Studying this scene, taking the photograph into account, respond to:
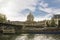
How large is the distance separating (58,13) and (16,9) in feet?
3.63

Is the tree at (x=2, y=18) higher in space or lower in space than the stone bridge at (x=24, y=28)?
higher

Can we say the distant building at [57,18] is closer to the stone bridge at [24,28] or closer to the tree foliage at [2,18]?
the stone bridge at [24,28]

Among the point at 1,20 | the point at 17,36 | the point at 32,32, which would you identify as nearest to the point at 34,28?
the point at 32,32

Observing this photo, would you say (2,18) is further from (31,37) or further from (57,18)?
(57,18)

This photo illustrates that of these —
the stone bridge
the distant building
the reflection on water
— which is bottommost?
the reflection on water

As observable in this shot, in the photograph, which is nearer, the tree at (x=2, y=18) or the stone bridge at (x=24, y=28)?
the tree at (x=2, y=18)

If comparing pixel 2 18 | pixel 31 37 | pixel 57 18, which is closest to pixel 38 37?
pixel 31 37

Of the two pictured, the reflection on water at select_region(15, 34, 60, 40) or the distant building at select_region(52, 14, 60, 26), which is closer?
the distant building at select_region(52, 14, 60, 26)

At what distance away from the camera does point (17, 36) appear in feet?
14.1

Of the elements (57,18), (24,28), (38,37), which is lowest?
(38,37)

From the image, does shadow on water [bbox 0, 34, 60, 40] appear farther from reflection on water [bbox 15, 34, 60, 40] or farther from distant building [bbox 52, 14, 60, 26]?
distant building [bbox 52, 14, 60, 26]

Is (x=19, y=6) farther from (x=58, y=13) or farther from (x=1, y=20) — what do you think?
(x=58, y=13)

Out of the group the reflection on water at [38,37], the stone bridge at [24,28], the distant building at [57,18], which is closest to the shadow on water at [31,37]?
the reflection on water at [38,37]

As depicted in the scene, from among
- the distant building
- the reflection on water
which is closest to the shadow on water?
the reflection on water
